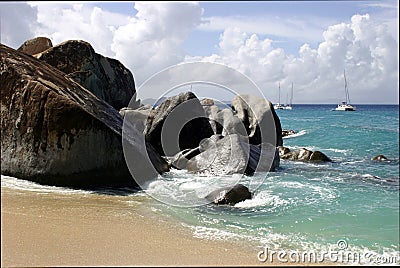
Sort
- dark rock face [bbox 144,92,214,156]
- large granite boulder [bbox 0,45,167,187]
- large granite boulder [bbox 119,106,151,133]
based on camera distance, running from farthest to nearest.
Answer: large granite boulder [bbox 119,106,151,133]
dark rock face [bbox 144,92,214,156]
large granite boulder [bbox 0,45,167,187]

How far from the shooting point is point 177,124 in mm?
13758

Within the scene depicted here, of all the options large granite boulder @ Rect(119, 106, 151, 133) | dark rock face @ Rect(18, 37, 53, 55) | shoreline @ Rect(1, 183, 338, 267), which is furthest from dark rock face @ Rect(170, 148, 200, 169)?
dark rock face @ Rect(18, 37, 53, 55)

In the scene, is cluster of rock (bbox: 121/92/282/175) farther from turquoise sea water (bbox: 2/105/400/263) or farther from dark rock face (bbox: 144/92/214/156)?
turquoise sea water (bbox: 2/105/400/263)

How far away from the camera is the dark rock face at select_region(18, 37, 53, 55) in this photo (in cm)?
1538

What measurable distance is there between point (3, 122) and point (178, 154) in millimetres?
4735

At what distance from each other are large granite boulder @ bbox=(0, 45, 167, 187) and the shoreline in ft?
4.34

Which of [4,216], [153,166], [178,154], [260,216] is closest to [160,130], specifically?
[178,154]

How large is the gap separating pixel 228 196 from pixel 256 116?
365 inches

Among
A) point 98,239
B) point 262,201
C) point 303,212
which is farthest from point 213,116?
point 98,239

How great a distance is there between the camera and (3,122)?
7855 mm

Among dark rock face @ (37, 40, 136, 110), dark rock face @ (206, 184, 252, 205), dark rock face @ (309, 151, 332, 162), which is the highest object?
dark rock face @ (37, 40, 136, 110)

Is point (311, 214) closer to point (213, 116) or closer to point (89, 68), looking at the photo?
point (213, 116)

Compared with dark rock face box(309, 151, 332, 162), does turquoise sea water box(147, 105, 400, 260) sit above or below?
below

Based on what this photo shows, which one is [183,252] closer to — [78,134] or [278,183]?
[78,134]
